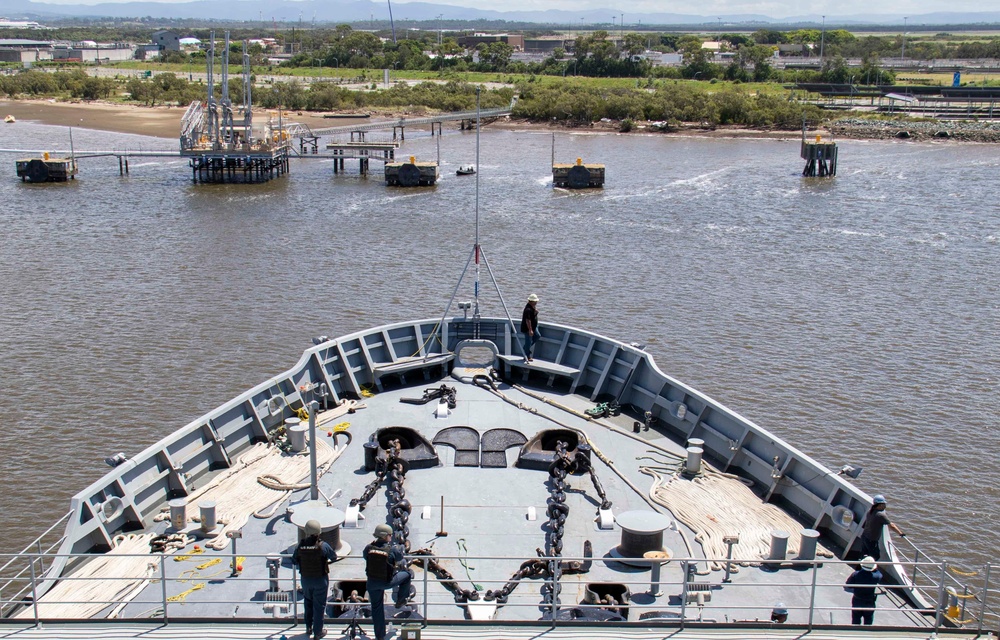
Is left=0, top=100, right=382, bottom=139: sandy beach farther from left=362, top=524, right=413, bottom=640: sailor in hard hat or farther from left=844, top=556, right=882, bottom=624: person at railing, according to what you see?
left=844, top=556, right=882, bottom=624: person at railing

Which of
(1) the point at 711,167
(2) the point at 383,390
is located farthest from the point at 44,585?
(1) the point at 711,167

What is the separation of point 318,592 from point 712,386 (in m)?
19.1

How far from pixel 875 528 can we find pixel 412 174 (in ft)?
178

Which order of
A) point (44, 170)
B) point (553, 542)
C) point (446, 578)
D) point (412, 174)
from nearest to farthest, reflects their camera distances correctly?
point (446, 578), point (553, 542), point (44, 170), point (412, 174)

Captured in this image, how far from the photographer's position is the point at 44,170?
199ft

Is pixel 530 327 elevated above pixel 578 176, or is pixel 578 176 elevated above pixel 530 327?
pixel 578 176

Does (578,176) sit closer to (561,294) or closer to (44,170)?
(561,294)

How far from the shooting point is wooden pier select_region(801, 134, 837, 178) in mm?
67000

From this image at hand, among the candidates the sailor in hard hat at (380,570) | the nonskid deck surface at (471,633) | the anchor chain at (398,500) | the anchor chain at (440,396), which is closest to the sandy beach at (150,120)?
the anchor chain at (440,396)

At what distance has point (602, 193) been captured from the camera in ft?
199

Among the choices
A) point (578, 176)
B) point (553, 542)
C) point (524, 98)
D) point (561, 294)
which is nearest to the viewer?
point (553, 542)

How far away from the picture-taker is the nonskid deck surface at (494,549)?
10789 mm

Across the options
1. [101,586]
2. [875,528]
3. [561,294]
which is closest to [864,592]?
[875,528]

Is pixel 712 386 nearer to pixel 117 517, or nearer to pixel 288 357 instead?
pixel 288 357
